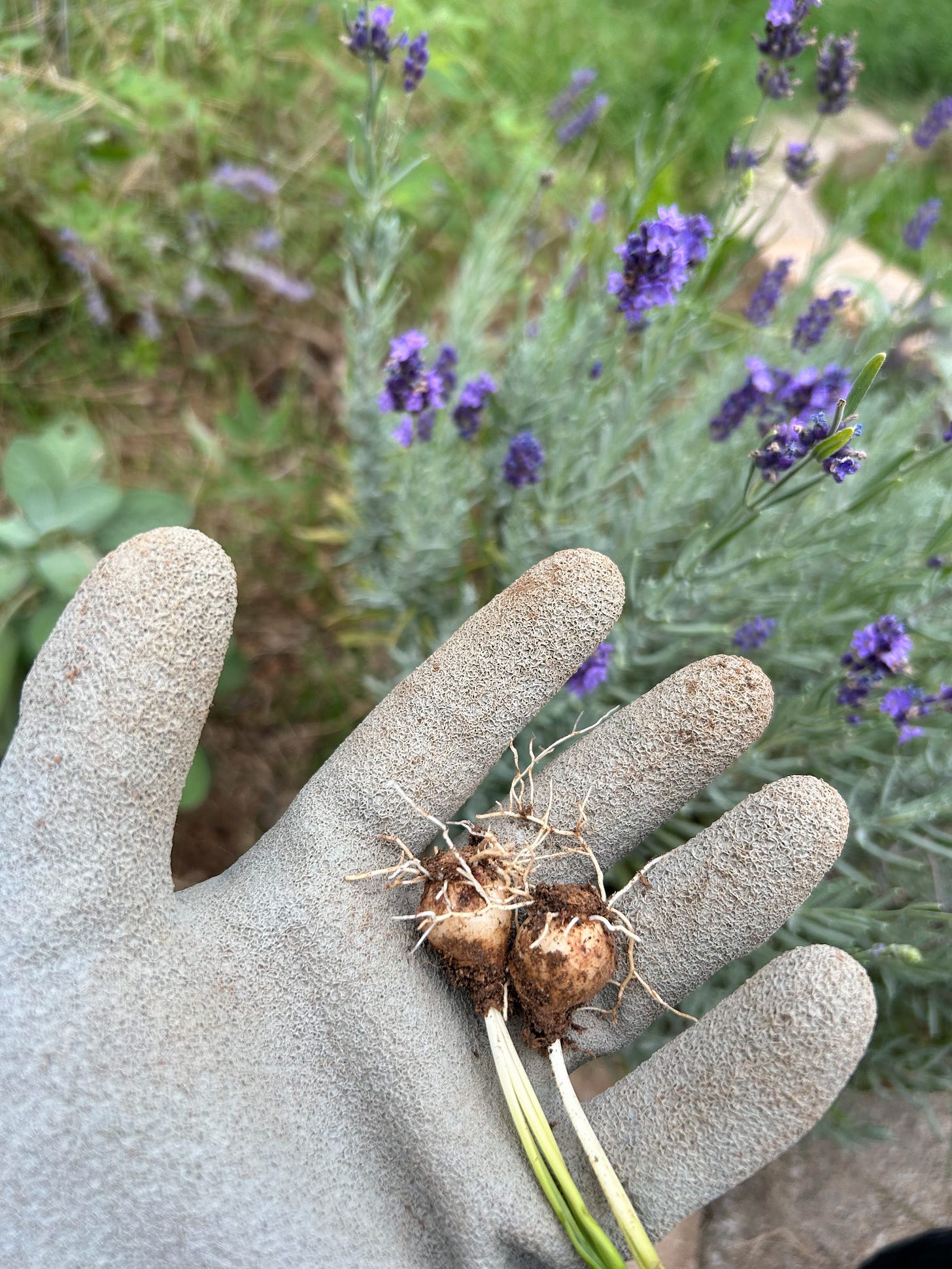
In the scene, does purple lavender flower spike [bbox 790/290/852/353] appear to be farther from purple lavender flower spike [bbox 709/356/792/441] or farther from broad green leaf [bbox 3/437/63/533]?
broad green leaf [bbox 3/437/63/533]

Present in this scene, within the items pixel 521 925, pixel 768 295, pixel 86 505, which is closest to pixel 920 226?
pixel 768 295

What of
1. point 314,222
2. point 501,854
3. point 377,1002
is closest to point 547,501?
point 501,854

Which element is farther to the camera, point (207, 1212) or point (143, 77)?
point (143, 77)

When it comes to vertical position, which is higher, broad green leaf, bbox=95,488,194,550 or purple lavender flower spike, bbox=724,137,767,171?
purple lavender flower spike, bbox=724,137,767,171

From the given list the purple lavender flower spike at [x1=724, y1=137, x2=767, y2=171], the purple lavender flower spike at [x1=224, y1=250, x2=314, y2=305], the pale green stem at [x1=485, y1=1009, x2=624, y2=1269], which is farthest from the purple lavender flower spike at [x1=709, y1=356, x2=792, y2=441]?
the purple lavender flower spike at [x1=224, y1=250, x2=314, y2=305]

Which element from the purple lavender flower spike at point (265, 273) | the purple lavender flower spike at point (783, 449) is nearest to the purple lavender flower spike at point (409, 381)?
the purple lavender flower spike at point (783, 449)

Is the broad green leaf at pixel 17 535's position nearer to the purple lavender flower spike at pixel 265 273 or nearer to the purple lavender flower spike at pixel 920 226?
the purple lavender flower spike at pixel 265 273

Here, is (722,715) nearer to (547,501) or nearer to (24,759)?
(547,501)
